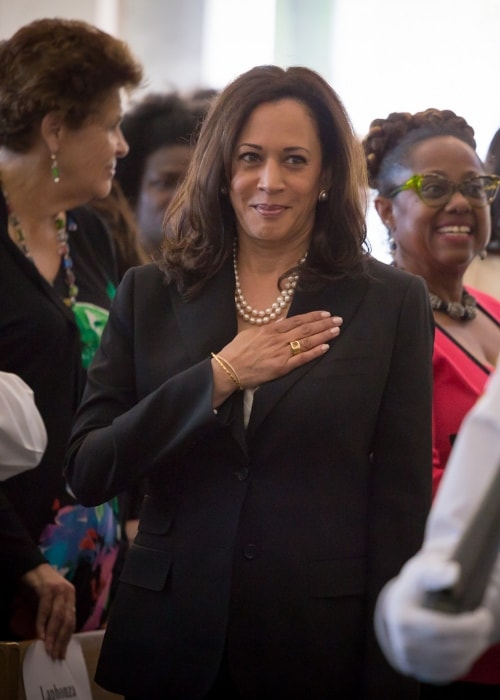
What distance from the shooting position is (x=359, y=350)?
2146mm

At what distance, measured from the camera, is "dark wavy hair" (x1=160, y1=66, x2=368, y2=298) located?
2.27 m

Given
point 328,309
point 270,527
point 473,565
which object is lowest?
point 270,527

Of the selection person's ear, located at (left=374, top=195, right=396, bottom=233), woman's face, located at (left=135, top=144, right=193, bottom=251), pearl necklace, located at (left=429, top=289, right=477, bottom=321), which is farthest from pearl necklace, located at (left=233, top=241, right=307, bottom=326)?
woman's face, located at (left=135, top=144, right=193, bottom=251)

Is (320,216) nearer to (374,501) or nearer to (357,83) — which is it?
(374,501)

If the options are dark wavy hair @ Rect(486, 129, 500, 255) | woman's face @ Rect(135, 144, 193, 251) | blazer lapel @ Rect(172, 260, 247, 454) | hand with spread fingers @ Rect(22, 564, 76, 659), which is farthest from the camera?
woman's face @ Rect(135, 144, 193, 251)

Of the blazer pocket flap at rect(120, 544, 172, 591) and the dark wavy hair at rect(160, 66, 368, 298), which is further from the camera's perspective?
the dark wavy hair at rect(160, 66, 368, 298)

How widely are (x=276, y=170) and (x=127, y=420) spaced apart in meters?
0.52

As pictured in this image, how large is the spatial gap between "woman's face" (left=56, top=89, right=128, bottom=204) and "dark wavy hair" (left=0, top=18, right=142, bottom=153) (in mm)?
29

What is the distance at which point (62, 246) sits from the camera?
123 inches

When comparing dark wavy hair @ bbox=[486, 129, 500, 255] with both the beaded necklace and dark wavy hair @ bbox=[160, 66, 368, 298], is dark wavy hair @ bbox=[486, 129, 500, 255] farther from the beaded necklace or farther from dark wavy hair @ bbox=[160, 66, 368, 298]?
the beaded necklace

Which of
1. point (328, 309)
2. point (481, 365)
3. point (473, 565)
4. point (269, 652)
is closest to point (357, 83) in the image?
point (481, 365)

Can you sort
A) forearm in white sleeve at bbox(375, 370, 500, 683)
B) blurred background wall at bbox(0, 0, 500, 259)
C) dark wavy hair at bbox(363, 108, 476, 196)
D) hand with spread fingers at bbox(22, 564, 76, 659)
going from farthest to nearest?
blurred background wall at bbox(0, 0, 500, 259), dark wavy hair at bbox(363, 108, 476, 196), hand with spread fingers at bbox(22, 564, 76, 659), forearm in white sleeve at bbox(375, 370, 500, 683)

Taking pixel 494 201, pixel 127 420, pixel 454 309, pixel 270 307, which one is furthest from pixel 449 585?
pixel 494 201

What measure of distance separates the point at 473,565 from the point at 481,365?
1.49 metres
